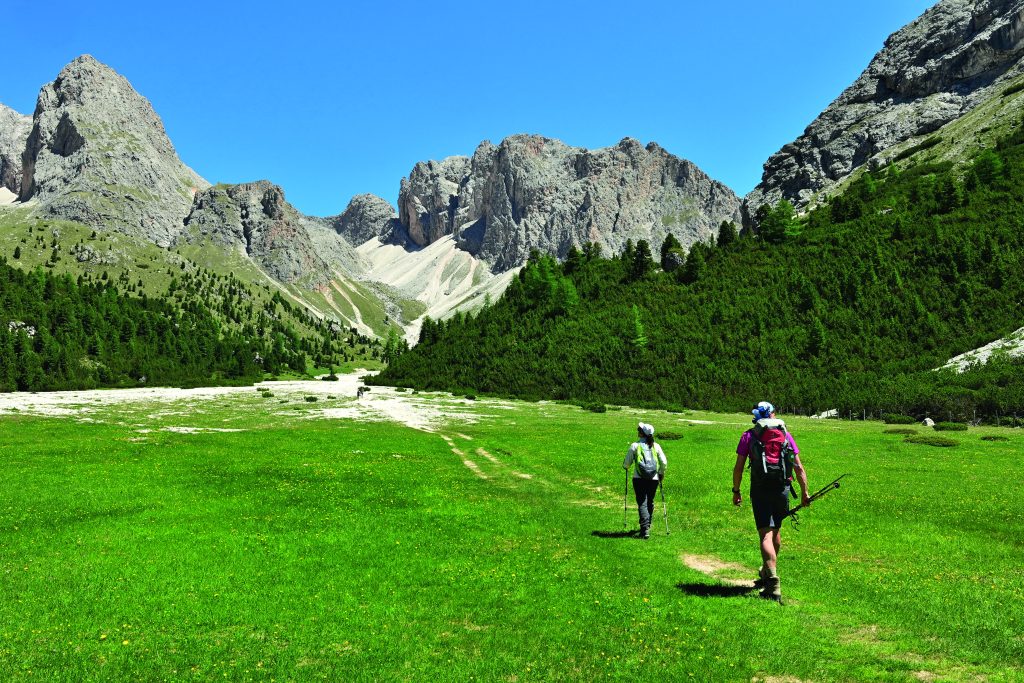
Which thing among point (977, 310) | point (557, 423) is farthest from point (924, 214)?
point (557, 423)

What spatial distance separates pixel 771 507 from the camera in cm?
1410

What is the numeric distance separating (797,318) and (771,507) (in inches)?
3713

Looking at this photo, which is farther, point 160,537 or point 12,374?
point 12,374

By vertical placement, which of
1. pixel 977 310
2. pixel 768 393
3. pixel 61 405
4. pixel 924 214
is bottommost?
pixel 61 405

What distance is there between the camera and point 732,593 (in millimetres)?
14055

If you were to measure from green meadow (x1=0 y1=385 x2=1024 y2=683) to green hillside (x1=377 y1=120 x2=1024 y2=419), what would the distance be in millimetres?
49354

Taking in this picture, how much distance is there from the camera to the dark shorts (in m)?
14.1

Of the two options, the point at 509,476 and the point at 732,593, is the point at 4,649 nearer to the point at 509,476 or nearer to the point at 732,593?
the point at 732,593

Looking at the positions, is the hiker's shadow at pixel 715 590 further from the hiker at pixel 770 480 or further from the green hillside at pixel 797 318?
the green hillside at pixel 797 318

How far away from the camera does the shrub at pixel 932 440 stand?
42844mm

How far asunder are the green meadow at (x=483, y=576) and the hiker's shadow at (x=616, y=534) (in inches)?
6.5

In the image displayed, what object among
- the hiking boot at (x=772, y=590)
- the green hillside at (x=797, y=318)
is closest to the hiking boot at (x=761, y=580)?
the hiking boot at (x=772, y=590)

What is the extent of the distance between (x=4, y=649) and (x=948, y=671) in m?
18.4

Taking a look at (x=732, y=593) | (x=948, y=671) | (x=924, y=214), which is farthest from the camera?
(x=924, y=214)
